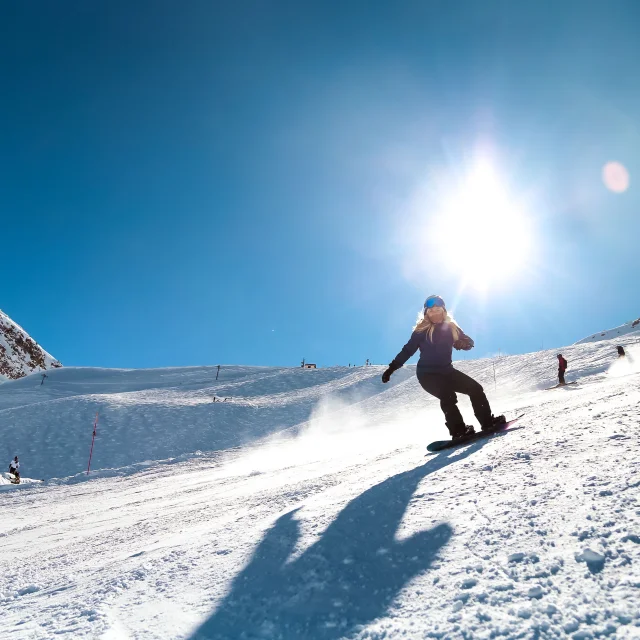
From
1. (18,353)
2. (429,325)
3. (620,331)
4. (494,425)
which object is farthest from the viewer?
(18,353)

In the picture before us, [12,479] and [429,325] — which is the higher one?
[12,479]

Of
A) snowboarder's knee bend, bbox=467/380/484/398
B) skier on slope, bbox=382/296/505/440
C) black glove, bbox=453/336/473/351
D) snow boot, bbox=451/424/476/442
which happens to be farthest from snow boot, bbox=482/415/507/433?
black glove, bbox=453/336/473/351

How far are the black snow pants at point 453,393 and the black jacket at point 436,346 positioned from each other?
95 millimetres

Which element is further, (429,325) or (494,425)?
(429,325)

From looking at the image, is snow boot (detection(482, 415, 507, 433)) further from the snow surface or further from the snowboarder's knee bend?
the snowboarder's knee bend

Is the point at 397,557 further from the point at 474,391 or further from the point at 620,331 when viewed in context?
the point at 620,331

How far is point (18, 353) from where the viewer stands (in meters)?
117

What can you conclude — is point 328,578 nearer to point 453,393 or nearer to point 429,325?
point 453,393

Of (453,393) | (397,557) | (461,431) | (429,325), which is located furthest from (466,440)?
(397,557)

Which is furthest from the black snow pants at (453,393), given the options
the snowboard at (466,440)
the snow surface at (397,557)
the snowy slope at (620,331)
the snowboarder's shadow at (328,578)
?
the snowy slope at (620,331)

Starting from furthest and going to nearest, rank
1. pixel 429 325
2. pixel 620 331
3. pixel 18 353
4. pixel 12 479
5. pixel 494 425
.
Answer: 1. pixel 18 353
2. pixel 620 331
3. pixel 12 479
4. pixel 429 325
5. pixel 494 425

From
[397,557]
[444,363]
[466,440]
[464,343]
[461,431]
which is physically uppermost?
[464,343]

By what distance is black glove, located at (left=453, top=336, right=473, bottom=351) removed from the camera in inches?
216

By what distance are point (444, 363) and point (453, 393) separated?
39 centimetres
